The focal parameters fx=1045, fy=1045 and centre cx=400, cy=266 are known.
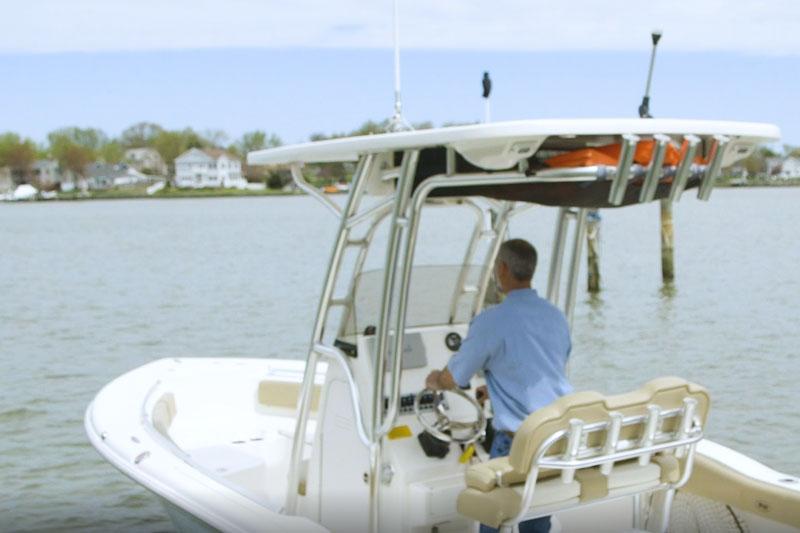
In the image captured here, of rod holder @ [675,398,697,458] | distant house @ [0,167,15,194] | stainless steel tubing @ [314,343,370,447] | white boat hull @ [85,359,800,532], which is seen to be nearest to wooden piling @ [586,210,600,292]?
white boat hull @ [85,359,800,532]

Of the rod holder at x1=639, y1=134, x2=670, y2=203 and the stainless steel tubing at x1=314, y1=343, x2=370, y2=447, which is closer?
the rod holder at x1=639, y1=134, x2=670, y2=203

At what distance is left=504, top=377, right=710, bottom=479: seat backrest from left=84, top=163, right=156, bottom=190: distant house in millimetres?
121193

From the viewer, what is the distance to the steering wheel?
4.09 metres

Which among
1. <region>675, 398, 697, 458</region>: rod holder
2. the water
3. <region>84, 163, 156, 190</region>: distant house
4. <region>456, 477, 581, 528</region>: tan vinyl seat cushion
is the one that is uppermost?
<region>675, 398, 697, 458</region>: rod holder

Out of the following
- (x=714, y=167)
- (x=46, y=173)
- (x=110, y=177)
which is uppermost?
(x=714, y=167)

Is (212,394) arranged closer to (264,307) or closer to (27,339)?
(27,339)

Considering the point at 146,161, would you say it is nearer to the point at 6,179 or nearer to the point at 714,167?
the point at 6,179

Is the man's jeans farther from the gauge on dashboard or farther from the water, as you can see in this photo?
the water

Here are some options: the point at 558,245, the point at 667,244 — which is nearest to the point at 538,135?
the point at 558,245

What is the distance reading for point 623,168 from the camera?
3.29m

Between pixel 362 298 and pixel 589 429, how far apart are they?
1341 mm

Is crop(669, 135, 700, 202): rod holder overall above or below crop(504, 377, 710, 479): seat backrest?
above

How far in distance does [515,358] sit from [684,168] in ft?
2.90

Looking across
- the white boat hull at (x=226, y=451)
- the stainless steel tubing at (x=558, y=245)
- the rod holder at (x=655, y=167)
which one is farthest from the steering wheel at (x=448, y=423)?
the rod holder at (x=655, y=167)
